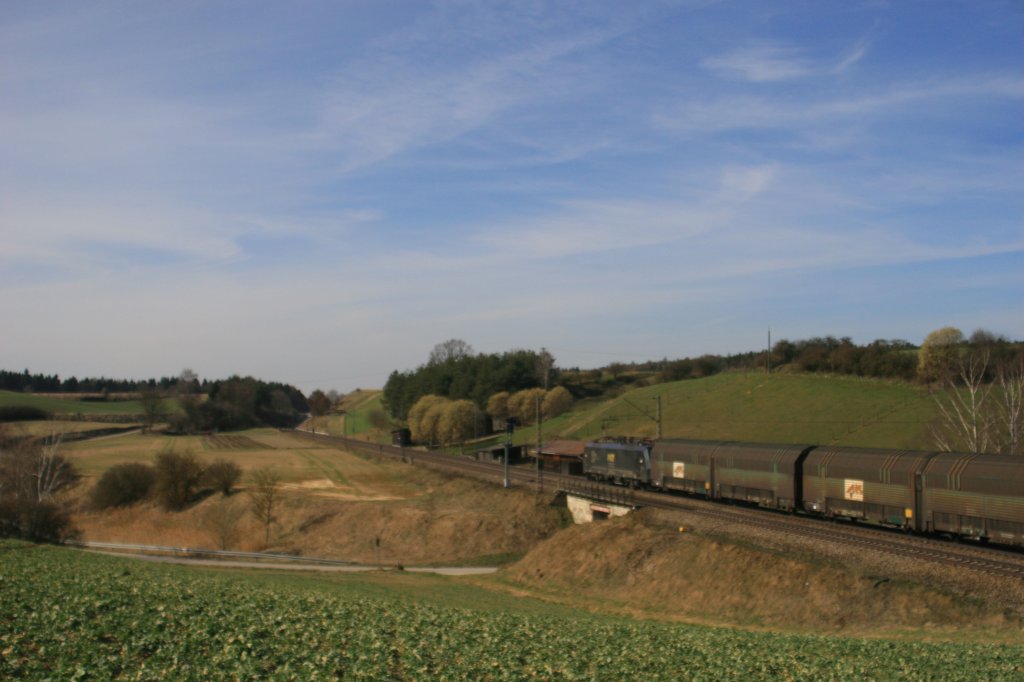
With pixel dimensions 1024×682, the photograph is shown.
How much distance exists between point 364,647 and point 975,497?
2943 cm

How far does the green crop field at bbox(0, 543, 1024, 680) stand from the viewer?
16609 mm

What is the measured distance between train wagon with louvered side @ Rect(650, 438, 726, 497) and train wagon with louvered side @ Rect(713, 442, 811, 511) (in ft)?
3.00

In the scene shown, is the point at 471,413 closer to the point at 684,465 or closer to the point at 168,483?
the point at 168,483

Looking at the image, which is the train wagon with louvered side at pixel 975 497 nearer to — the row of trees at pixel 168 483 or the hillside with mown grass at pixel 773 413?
the hillside with mown grass at pixel 773 413

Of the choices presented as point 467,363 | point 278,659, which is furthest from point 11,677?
point 467,363

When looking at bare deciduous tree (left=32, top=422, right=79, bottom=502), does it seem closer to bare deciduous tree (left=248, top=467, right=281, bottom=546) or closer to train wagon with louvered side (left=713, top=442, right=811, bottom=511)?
bare deciduous tree (left=248, top=467, right=281, bottom=546)

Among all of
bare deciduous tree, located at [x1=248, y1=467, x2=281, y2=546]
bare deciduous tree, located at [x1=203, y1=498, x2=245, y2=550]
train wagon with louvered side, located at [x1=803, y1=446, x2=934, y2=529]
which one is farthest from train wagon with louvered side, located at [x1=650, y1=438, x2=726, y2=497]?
bare deciduous tree, located at [x1=203, y1=498, x2=245, y2=550]

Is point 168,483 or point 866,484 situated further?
point 168,483

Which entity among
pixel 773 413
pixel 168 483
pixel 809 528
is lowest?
pixel 168 483

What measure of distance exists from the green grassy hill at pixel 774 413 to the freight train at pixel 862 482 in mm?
28776

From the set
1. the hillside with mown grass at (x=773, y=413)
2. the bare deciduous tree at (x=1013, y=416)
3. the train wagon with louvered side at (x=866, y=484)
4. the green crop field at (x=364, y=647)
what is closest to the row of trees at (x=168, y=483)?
the hillside with mown grass at (x=773, y=413)

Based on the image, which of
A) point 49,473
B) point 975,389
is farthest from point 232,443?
point 975,389

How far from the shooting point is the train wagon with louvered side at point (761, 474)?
4725 centimetres

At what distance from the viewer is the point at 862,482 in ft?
136
